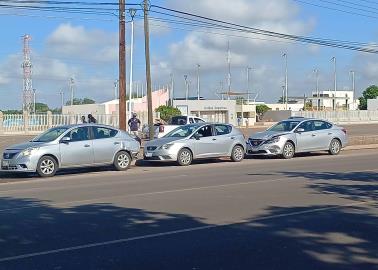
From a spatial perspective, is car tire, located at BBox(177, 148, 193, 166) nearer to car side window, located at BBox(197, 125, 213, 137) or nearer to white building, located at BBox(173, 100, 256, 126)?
car side window, located at BBox(197, 125, 213, 137)

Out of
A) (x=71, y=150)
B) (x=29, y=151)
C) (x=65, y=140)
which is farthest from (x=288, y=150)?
(x=29, y=151)

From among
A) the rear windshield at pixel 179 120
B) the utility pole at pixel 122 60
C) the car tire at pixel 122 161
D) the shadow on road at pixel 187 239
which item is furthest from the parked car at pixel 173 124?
the shadow on road at pixel 187 239

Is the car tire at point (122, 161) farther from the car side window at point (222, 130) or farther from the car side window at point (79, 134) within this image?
the car side window at point (222, 130)

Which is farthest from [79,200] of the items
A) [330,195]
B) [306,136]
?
[306,136]

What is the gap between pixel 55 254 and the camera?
7.68m

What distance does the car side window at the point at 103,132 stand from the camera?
66.5 ft

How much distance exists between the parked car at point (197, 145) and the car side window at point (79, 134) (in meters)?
3.06

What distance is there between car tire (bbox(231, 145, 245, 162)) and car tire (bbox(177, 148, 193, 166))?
6.33ft

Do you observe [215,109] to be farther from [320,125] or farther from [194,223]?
[194,223]

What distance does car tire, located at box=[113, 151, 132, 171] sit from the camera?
2069 centimetres

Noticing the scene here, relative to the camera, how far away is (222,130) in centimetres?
2378

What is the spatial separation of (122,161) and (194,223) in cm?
1132

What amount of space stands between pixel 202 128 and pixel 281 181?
304 inches

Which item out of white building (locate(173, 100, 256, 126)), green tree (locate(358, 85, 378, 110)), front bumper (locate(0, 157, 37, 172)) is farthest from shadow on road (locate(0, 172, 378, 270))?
green tree (locate(358, 85, 378, 110))
